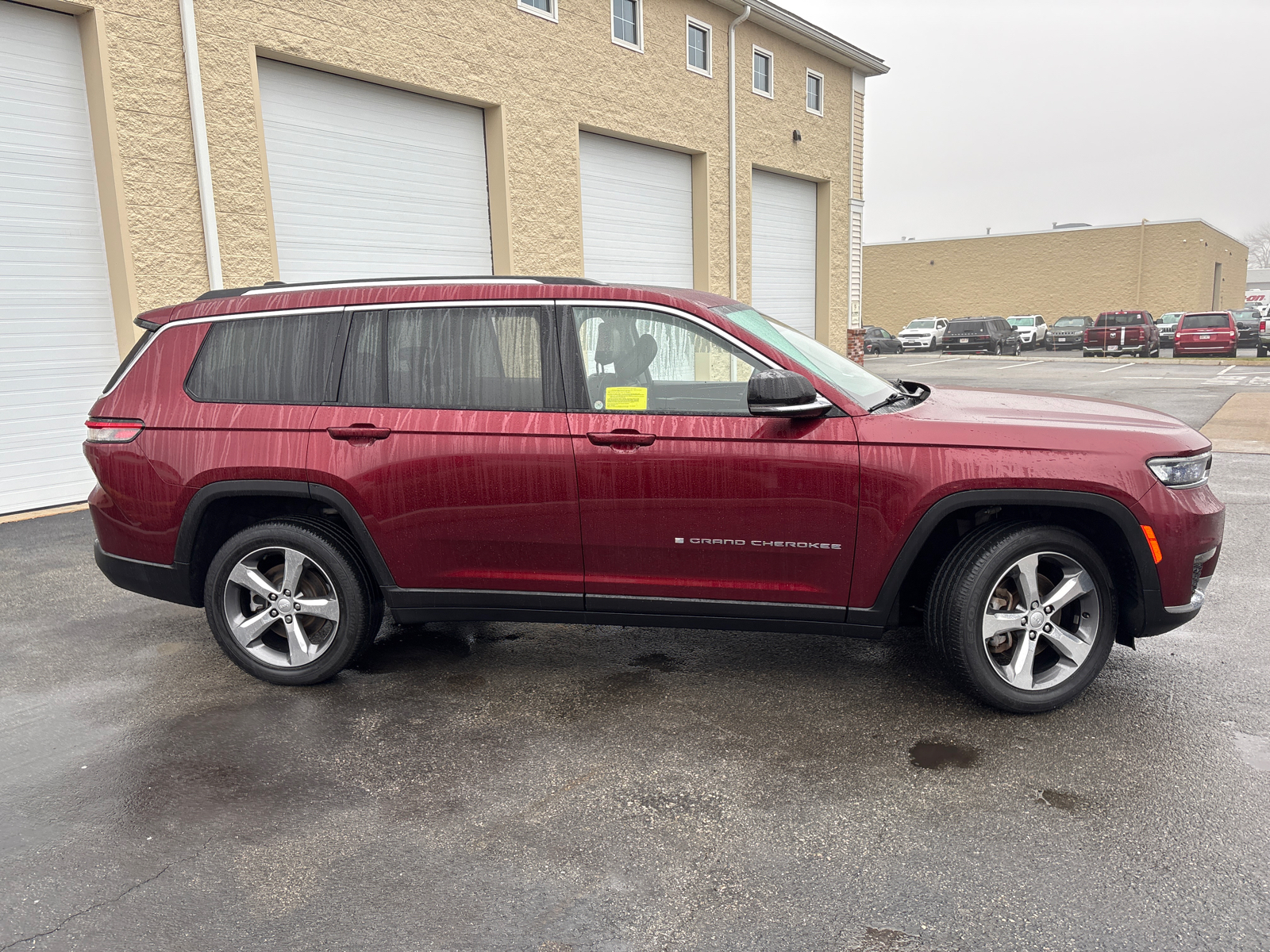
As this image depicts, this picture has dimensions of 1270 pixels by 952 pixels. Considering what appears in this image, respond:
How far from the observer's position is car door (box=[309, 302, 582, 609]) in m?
3.91

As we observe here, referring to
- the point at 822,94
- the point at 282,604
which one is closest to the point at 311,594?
the point at 282,604

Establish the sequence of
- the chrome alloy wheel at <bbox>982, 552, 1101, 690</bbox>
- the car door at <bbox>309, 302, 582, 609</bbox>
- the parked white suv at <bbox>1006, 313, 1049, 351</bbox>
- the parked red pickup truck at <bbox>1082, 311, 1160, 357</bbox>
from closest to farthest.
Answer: the chrome alloy wheel at <bbox>982, 552, 1101, 690</bbox> → the car door at <bbox>309, 302, 582, 609</bbox> → the parked red pickup truck at <bbox>1082, 311, 1160, 357</bbox> → the parked white suv at <bbox>1006, 313, 1049, 351</bbox>

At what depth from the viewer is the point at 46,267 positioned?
859 cm

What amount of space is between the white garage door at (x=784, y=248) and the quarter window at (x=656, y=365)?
14.4 meters

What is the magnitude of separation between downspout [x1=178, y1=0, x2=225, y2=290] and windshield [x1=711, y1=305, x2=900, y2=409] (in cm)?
666

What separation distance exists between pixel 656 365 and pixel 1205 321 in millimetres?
31587

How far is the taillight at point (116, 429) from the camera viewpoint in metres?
4.22

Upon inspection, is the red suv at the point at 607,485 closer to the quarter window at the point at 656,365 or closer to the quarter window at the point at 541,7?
the quarter window at the point at 656,365

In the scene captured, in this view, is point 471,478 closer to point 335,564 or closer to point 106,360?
point 335,564

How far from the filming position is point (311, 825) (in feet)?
10.0

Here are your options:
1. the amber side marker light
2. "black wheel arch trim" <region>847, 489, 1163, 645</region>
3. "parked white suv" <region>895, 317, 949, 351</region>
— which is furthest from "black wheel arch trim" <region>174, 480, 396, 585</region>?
"parked white suv" <region>895, 317, 949, 351</region>

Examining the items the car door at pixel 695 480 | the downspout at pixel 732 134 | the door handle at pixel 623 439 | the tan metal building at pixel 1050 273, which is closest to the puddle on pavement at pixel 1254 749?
the car door at pixel 695 480

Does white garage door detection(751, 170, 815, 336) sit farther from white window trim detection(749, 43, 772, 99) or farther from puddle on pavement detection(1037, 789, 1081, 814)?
puddle on pavement detection(1037, 789, 1081, 814)

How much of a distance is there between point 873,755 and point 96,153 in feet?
29.7
